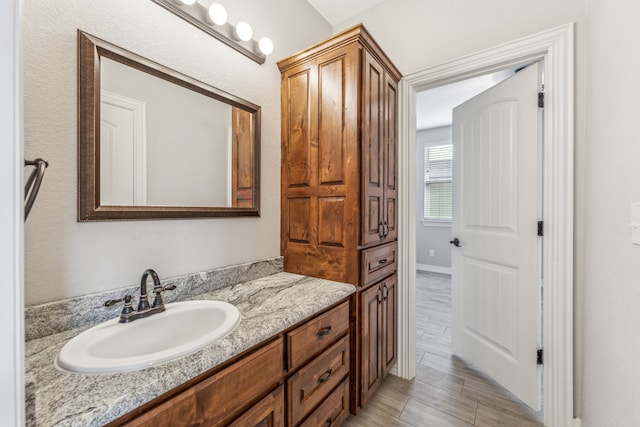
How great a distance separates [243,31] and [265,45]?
0.50ft

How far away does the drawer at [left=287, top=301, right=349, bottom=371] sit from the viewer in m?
1.04

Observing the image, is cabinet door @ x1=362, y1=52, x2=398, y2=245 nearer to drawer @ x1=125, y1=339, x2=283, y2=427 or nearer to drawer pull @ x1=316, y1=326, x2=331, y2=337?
drawer pull @ x1=316, y1=326, x2=331, y2=337

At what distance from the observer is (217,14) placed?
1.29 metres

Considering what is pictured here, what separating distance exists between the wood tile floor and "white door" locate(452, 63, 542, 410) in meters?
0.09

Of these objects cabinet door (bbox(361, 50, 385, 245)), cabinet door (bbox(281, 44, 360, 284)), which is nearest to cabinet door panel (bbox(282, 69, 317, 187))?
cabinet door (bbox(281, 44, 360, 284))

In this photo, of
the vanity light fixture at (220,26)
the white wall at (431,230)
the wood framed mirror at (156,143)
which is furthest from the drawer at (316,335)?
the white wall at (431,230)

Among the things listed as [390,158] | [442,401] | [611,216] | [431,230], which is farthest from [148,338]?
[431,230]

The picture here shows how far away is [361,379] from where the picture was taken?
1507 mm

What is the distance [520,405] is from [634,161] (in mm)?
1588

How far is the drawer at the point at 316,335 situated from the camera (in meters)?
1.04

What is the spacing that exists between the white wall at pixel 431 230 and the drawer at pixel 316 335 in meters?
3.92

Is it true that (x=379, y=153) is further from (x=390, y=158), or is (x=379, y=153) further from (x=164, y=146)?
(x=164, y=146)

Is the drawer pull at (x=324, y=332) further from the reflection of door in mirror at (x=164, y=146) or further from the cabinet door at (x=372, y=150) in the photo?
the reflection of door in mirror at (x=164, y=146)

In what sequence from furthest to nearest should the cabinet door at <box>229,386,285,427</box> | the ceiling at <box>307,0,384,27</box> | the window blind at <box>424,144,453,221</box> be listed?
the window blind at <box>424,144,453,221</box> → the ceiling at <box>307,0,384,27</box> → the cabinet door at <box>229,386,285,427</box>
